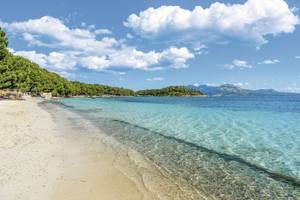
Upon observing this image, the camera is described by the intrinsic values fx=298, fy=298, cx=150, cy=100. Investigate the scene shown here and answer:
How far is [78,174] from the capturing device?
1163 cm

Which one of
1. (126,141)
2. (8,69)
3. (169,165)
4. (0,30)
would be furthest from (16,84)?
(169,165)

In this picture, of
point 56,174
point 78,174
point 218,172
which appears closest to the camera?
point 56,174

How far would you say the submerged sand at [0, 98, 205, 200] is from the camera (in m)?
9.47

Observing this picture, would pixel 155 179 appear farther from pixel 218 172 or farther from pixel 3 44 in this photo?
pixel 3 44

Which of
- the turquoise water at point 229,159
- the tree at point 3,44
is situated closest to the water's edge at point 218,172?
the turquoise water at point 229,159

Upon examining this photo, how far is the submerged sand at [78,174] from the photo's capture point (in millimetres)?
9466

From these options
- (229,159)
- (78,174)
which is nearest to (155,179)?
(78,174)

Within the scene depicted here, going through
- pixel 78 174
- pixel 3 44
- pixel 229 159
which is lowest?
pixel 229 159

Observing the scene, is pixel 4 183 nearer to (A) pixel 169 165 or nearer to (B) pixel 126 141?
(A) pixel 169 165

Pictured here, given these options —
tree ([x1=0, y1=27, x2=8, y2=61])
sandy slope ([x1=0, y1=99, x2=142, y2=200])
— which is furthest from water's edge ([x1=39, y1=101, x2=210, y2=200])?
tree ([x1=0, y1=27, x2=8, y2=61])

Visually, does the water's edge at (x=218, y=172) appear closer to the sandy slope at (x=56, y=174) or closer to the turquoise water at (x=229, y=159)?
the turquoise water at (x=229, y=159)

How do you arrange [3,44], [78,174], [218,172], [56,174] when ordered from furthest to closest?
1. [3,44]
2. [218,172]
3. [78,174]
4. [56,174]

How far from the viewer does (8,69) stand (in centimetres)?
6612

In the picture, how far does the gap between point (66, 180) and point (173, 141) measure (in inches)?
436
